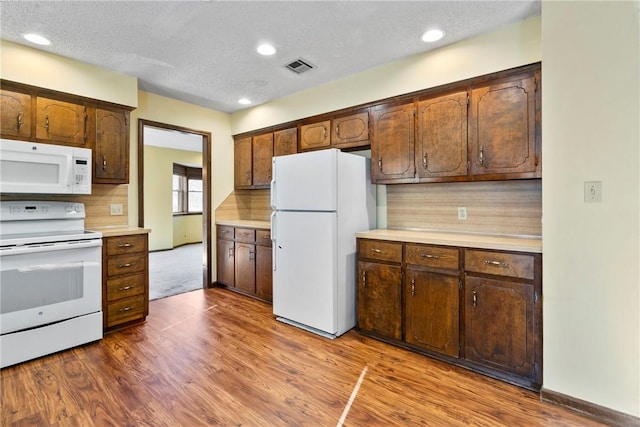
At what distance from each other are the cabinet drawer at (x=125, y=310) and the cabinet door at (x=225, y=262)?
1.27 metres

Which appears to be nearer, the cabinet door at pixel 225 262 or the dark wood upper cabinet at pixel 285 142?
the dark wood upper cabinet at pixel 285 142

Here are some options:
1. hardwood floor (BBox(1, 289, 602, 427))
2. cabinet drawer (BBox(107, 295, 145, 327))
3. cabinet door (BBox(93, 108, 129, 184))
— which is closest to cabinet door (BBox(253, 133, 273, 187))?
cabinet door (BBox(93, 108, 129, 184))

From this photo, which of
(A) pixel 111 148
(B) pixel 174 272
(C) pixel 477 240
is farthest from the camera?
(B) pixel 174 272

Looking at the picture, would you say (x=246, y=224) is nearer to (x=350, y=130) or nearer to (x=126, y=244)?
(x=126, y=244)

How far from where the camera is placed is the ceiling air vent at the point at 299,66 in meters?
2.96

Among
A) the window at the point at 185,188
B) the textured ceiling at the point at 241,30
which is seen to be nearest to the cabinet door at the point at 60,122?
the textured ceiling at the point at 241,30

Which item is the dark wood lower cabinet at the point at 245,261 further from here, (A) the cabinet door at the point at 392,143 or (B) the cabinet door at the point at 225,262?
(A) the cabinet door at the point at 392,143

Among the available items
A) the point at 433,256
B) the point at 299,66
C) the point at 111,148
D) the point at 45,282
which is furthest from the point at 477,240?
the point at 111,148

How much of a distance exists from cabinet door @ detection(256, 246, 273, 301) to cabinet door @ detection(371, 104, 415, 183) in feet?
5.23

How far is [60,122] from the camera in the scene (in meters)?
2.88

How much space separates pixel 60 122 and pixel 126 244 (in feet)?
4.07

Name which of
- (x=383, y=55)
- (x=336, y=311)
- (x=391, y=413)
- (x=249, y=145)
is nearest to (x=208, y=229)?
(x=249, y=145)

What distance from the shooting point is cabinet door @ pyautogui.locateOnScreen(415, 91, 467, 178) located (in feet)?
8.37

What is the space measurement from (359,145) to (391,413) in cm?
231
